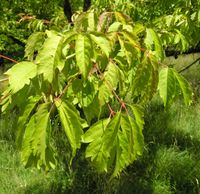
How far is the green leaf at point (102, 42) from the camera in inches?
56.9

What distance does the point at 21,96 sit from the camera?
150 centimetres

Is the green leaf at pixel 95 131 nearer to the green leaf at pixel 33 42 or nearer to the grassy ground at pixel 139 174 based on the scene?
the green leaf at pixel 33 42

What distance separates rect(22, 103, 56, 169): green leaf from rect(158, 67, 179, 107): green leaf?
1.69ft

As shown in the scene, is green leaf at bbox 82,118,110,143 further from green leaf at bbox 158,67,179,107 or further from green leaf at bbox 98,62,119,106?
green leaf at bbox 158,67,179,107

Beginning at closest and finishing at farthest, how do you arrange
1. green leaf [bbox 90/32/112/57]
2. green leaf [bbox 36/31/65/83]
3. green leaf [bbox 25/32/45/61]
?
1. green leaf [bbox 36/31/65/83]
2. green leaf [bbox 90/32/112/57]
3. green leaf [bbox 25/32/45/61]

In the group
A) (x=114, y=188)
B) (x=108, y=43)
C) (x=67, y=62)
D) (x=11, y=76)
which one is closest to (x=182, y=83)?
(x=108, y=43)

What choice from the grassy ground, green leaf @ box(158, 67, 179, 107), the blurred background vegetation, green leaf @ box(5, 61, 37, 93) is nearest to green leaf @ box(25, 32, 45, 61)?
green leaf @ box(5, 61, 37, 93)

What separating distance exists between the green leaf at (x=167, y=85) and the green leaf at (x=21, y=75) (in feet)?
1.79

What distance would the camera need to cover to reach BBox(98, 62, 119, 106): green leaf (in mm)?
1528

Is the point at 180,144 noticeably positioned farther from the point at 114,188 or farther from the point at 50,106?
the point at 50,106

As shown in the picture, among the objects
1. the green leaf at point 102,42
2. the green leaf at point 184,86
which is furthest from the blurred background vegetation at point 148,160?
the green leaf at point 102,42

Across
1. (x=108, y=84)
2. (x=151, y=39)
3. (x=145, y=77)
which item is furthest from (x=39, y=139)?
(x=151, y=39)

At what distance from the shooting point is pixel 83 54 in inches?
53.2

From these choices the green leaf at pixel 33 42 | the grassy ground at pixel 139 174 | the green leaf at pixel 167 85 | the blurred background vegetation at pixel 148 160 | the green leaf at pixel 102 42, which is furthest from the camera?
the grassy ground at pixel 139 174
